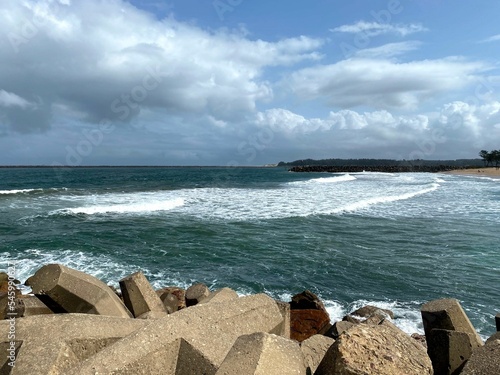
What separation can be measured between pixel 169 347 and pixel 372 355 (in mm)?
1573

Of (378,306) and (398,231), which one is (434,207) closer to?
(398,231)

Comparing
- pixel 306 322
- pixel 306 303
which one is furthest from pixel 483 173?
pixel 306 322

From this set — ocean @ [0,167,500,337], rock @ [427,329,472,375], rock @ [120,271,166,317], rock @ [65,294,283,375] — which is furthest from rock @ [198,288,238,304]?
ocean @ [0,167,500,337]

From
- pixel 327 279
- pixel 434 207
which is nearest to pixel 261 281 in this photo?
pixel 327 279

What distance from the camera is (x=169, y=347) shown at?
10.0 ft

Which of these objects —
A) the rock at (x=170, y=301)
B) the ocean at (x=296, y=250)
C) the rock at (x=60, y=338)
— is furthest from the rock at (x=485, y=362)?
the rock at (x=170, y=301)

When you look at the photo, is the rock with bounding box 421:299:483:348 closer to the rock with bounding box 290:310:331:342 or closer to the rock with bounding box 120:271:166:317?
the rock with bounding box 290:310:331:342

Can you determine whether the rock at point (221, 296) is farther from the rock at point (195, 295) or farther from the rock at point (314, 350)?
the rock at point (314, 350)

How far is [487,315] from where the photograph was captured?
25.9 feet

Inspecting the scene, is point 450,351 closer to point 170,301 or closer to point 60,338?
point 60,338

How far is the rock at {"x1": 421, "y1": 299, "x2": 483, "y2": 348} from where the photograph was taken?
4.82 m

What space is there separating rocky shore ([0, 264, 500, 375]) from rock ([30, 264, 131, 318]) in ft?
0.04

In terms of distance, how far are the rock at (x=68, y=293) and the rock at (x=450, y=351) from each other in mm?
3870

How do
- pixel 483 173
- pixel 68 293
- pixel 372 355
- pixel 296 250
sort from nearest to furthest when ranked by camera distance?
pixel 372 355, pixel 68 293, pixel 296 250, pixel 483 173
